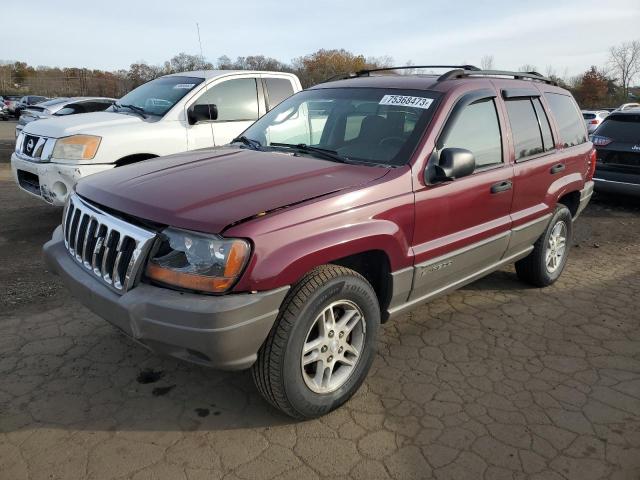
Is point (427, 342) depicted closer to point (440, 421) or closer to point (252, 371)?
point (440, 421)

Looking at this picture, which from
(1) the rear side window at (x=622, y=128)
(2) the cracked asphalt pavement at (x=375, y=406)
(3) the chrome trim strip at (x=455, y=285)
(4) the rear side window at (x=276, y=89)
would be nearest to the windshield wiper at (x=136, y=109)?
(4) the rear side window at (x=276, y=89)

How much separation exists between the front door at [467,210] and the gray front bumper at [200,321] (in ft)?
3.80

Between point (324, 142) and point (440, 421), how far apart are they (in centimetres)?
194

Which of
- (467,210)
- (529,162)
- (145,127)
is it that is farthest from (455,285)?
(145,127)

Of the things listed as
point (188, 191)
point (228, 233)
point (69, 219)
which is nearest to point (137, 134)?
point (69, 219)

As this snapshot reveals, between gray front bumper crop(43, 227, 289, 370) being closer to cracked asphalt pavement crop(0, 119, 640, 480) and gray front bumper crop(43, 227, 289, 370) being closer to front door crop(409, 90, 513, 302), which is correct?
cracked asphalt pavement crop(0, 119, 640, 480)

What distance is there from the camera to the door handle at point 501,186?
3.67 m

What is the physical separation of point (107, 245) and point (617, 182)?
25.6 ft

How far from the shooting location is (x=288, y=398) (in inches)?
104

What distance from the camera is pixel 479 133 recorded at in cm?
367

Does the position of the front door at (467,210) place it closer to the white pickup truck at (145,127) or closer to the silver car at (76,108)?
the white pickup truck at (145,127)

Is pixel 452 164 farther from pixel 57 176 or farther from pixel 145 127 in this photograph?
pixel 57 176

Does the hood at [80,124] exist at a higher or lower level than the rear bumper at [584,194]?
higher

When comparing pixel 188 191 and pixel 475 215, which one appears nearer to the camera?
pixel 188 191
